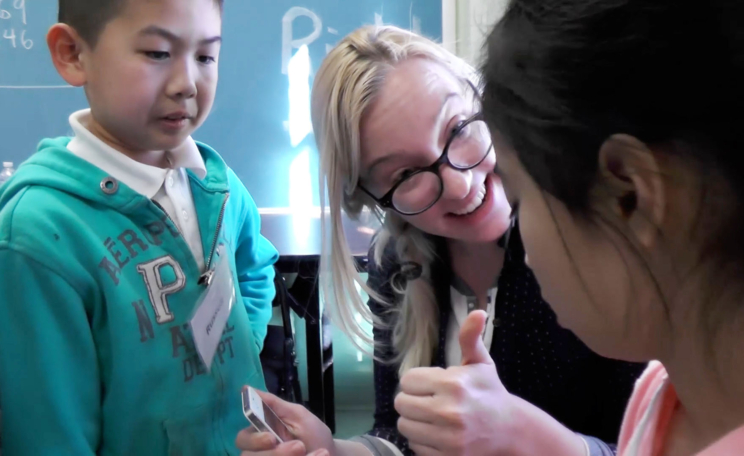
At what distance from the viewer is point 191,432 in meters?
0.81

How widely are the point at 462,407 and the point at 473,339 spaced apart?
7 cm

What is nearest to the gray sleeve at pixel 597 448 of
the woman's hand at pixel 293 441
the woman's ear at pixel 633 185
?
the woman's hand at pixel 293 441

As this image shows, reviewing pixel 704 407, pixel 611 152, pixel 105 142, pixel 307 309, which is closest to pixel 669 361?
pixel 704 407

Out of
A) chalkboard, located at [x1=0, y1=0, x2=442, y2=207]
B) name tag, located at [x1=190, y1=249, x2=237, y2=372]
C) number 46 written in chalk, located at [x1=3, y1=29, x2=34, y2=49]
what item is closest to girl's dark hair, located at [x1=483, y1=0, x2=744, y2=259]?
name tag, located at [x1=190, y1=249, x2=237, y2=372]

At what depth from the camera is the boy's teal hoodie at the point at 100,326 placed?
28.0 inches

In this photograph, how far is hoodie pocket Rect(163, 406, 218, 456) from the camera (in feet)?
2.61

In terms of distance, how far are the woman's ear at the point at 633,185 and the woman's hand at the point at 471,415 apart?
0.90ft

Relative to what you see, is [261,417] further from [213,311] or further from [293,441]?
[213,311]

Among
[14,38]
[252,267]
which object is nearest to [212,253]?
[252,267]

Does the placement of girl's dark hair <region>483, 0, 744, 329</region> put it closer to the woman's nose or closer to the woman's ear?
the woman's ear

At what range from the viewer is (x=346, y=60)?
37.3 inches

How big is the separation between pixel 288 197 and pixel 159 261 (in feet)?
4.78

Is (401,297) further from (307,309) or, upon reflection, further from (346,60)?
(307,309)

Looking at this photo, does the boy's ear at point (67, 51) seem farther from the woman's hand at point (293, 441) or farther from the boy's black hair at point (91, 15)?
the woman's hand at point (293, 441)
